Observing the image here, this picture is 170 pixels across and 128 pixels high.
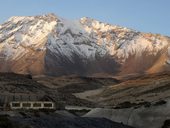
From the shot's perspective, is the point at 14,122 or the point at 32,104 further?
the point at 32,104

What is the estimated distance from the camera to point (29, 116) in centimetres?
4016

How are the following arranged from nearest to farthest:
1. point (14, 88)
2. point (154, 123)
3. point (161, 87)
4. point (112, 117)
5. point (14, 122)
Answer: point (14, 122), point (154, 123), point (112, 117), point (14, 88), point (161, 87)

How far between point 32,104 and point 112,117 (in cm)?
1328

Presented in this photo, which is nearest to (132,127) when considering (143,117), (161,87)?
(143,117)

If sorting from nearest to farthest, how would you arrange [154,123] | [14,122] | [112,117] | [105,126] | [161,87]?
[14,122] → [105,126] → [154,123] → [112,117] → [161,87]

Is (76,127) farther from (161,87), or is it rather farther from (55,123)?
(161,87)

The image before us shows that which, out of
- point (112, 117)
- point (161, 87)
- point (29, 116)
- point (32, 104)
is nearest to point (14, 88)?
point (161, 87)

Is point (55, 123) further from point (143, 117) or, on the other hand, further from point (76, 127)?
point (143, 117)

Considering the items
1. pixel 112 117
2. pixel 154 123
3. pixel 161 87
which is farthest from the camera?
pixel 161 87

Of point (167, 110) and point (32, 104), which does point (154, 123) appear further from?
point (32, 104)

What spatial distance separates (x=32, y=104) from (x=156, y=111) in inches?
722

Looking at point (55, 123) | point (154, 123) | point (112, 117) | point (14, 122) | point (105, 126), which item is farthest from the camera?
point (112, 117)

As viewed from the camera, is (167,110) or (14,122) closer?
(14,122)

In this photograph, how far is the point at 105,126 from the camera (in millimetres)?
43312
